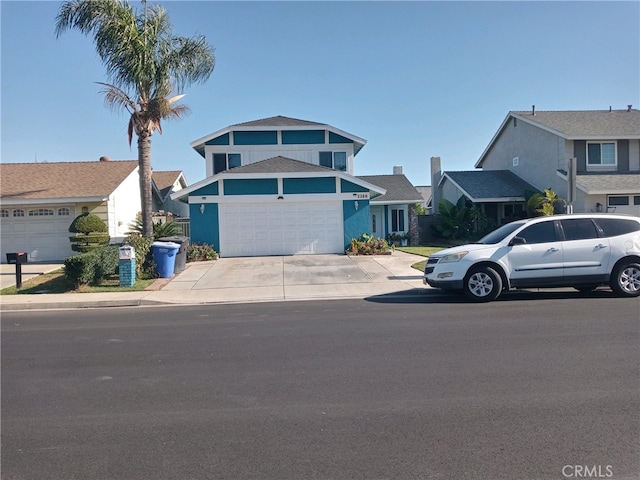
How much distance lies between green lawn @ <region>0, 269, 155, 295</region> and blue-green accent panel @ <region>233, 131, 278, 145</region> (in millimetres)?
13484

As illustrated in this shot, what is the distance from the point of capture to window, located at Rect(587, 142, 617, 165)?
2439 centimetres

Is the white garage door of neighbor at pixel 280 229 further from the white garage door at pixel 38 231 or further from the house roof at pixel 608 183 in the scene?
the house roof at pixel 608 183

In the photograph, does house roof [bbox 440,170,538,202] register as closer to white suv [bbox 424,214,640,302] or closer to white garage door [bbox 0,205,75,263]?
white suv [bbox 424,214,640,302]

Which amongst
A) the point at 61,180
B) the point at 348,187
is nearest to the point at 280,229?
the point at 348,187

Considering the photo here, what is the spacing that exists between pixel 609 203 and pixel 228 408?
2355 cm

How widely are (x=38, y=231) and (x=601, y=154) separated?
27.5 metres

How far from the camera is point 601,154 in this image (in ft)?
80.2

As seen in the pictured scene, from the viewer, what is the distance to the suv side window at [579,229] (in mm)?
10508

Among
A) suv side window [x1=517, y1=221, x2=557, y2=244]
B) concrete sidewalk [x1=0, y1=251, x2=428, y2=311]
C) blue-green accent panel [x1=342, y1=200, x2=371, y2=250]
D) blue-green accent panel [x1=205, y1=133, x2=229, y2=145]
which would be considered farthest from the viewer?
blue-green accent panel [x1=205, y1=133, x2=229, y2=145]

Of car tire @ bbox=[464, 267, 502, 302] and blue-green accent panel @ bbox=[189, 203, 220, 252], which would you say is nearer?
car tire @ bbox=[464, 267, 502, 302]

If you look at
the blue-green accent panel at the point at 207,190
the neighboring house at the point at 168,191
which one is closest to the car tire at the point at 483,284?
the blue-green accent panel at the point at 207,190

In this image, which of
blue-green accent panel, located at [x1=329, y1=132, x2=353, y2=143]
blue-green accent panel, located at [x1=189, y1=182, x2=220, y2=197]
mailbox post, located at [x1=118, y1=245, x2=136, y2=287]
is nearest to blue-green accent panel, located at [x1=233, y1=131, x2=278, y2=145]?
blue-green accent panel, located at [x1=329, y1=132, x2=353, y2=143]

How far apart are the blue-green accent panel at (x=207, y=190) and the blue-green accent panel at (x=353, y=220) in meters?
5.69

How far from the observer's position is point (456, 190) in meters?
28.5
